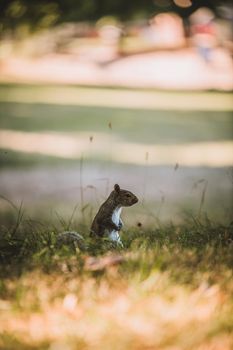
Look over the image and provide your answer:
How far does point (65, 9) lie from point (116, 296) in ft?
9.12

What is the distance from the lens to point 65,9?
5340mm

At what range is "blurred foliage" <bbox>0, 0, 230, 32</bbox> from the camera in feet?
16.3

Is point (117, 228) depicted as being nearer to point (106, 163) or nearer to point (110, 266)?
point (110, 266)

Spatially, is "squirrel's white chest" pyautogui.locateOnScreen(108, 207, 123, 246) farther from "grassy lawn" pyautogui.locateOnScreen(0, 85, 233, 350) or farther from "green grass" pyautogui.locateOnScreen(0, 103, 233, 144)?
"green grass" pyautogui.locateOnScreen(0, 103, 233, 144)

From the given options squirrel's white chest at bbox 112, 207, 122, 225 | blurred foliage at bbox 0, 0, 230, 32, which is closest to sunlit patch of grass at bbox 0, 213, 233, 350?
squirrel's white chest at bbox 112, 207, 122, 225

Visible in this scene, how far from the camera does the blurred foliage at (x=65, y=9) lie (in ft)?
16.3

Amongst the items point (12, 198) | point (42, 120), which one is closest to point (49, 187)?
point (12, 198)

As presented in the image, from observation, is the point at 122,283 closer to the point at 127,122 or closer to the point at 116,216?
the point at 116,216

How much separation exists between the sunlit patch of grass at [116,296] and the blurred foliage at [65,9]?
1.84 meters

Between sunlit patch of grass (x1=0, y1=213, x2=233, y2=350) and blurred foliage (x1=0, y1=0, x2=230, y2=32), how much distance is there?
6.02 feet

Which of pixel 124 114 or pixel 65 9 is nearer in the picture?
pixel 65 9

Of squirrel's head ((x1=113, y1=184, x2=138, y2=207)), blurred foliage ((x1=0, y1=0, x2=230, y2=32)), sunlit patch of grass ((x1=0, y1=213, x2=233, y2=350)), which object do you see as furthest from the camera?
blurred foliage ((x1=0, y1=0, x2=230, y2=32))

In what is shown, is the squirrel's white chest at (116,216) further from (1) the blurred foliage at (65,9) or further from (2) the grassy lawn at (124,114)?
(2) the grassy lawn at (124,114)

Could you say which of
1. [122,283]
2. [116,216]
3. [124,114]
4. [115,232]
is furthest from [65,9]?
[124,114]
